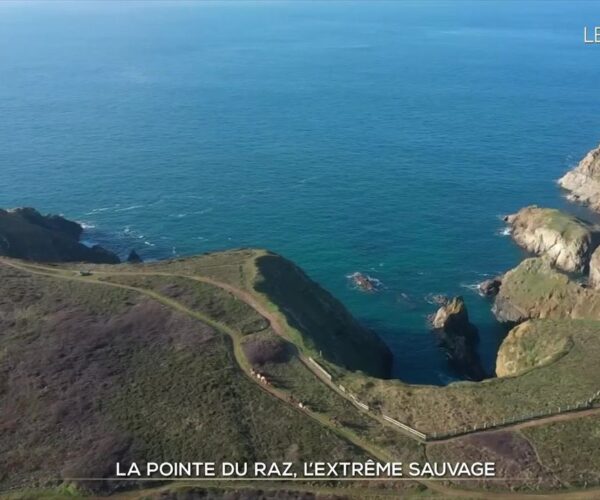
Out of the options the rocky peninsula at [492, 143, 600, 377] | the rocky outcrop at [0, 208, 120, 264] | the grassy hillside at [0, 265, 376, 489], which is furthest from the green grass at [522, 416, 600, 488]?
the rocky outcrop at [0, 208, 120, 264]

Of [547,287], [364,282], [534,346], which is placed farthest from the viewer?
[364,282]

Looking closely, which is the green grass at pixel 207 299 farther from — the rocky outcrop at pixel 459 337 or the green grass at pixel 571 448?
the green grass at pixel 571 448

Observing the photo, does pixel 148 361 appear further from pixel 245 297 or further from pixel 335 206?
pixel 335 206

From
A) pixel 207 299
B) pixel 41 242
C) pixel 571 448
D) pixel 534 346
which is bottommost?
pixel 534 346

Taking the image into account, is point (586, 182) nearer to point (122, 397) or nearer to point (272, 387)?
point (272, 387)

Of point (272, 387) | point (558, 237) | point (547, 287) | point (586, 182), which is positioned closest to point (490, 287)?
point (547, 287)

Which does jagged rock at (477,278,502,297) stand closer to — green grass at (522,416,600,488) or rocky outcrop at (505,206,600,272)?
rocky outcrop at (505,206,600,272)
